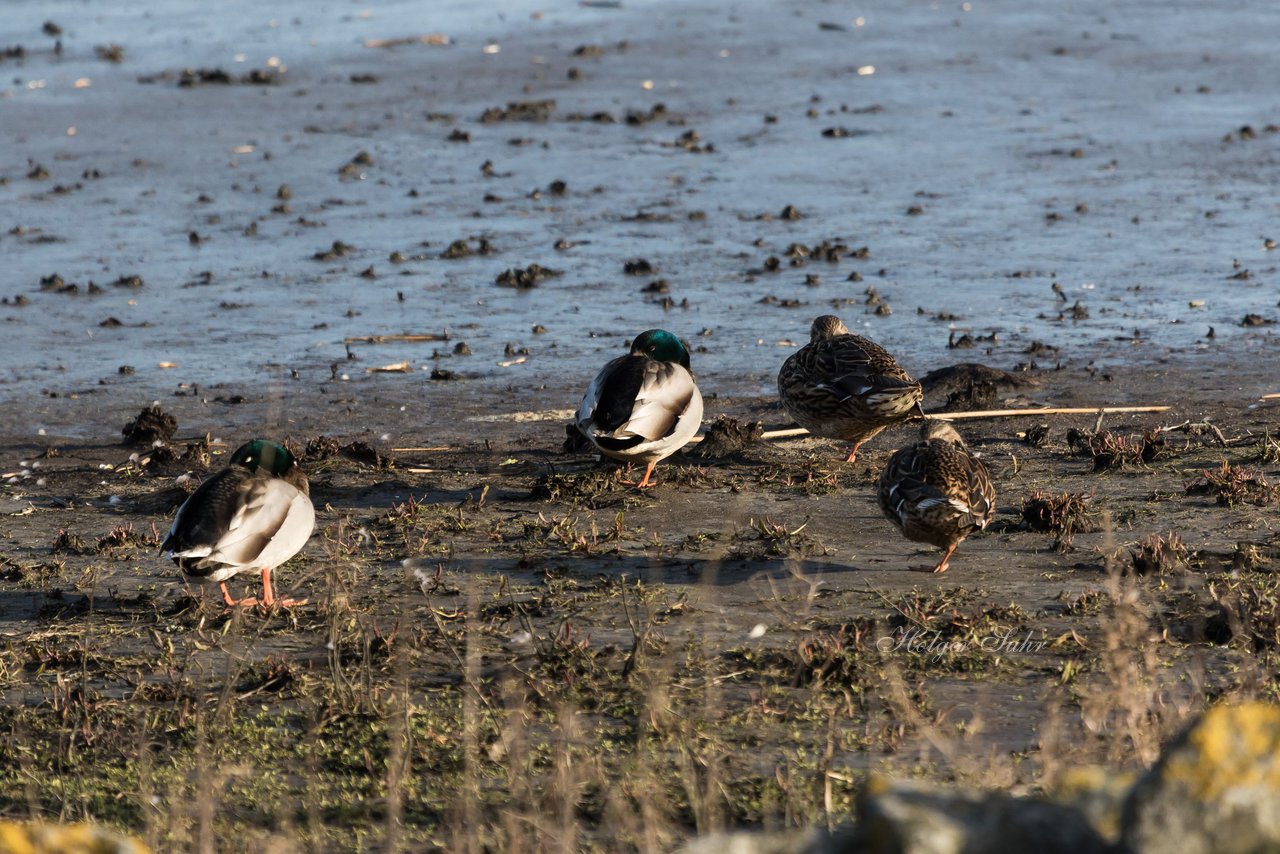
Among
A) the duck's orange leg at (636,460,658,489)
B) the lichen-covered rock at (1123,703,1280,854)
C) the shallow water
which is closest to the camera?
the lichen-covered rock at (1123,703,1280,854)

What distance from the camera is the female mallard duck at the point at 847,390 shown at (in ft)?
28.3

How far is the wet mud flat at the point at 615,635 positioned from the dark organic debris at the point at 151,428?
0.14 m

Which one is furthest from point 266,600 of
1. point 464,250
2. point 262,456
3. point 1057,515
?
point 464,250

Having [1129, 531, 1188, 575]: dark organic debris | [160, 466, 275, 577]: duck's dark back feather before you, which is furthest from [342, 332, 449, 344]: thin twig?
[1129, 531, 1188, 575]: dark organic debris

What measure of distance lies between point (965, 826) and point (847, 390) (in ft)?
18.7

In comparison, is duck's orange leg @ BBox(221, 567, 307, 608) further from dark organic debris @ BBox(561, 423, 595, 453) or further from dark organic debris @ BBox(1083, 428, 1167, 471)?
dark organic debris @ BBox(1083, 428, 1167, 471)

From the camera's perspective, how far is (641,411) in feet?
27.4

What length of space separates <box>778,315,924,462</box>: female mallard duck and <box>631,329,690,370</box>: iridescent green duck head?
2.11 feet

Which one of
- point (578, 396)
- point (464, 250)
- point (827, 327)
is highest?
point (827, 327)

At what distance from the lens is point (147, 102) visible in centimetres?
2028

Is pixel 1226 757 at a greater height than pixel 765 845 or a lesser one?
greater

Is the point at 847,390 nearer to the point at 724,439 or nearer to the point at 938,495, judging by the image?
the point at 724,439

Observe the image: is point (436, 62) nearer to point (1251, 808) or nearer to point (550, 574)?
point (550, 574)

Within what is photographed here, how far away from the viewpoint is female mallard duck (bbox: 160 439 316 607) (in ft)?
21.8
